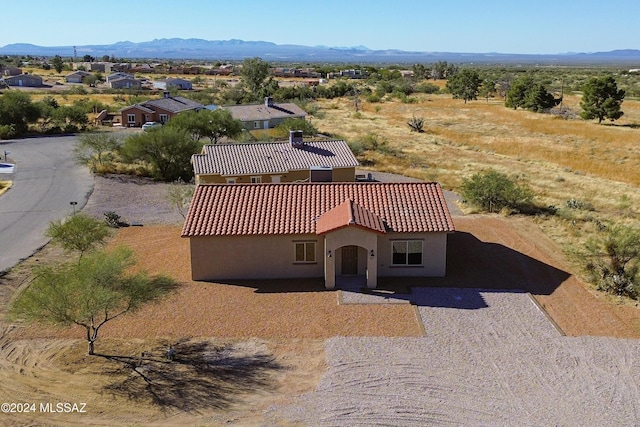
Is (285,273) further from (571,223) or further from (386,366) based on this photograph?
(571,223)

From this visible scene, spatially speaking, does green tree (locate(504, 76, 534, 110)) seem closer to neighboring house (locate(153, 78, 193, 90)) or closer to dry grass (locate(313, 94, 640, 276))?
dry grass (locate(313, 94, 640, 276))

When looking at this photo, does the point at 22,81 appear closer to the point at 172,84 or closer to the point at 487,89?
the point at 172,84

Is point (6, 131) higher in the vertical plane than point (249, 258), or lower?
higher

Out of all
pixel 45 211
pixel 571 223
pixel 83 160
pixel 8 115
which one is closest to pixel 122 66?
pixel 8 115

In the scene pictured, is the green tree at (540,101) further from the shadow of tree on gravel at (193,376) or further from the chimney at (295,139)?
the shadow of tree on gravel at (193,376)

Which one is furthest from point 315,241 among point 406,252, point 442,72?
point 442,72

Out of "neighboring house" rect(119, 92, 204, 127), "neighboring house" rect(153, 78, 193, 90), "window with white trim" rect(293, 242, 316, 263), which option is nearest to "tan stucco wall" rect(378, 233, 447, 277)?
"window with white trim" rect(293, 242, 316, 263)
